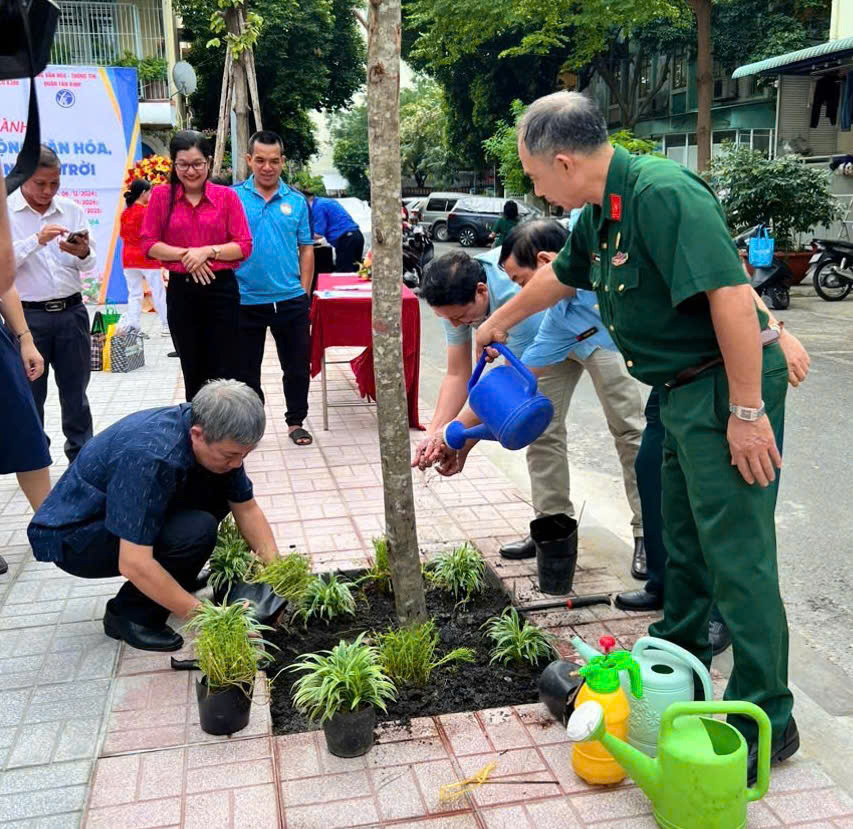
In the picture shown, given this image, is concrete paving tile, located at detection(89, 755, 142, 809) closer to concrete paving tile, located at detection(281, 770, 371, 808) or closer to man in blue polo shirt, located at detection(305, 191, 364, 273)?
concrete paving tile, located at detection(281, 770, 371, 808)

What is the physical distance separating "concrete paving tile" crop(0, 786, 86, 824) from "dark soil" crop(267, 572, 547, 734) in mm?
572

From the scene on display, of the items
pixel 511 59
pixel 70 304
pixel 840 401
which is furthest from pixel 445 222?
pixel 70 304

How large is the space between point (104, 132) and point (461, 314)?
7.81 m

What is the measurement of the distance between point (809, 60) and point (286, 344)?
13074 millimetres

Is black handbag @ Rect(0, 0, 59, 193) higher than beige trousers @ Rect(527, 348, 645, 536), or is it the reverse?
black handbag @ Rect(0, 0, 59, 193)

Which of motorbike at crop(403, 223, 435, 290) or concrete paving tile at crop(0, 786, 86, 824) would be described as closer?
concrete paving tile at crop(0, 786, 86, 824)

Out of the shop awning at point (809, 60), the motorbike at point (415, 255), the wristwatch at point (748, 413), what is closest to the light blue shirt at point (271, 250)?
the wristwatch at point (748, 413)

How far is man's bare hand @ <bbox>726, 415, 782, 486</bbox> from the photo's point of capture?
7.53 feet

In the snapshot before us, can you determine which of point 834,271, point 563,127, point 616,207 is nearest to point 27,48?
point 563,127

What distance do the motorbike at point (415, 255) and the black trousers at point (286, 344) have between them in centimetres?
858

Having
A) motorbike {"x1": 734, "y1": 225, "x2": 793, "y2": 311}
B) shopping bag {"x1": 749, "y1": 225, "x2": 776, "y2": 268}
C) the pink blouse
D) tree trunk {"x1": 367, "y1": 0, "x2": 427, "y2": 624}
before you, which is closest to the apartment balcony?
shopping bag {"x1": 749, "y1": 225, "x2": 776, "y2": 268}

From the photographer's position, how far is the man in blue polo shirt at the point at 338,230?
9461 mm

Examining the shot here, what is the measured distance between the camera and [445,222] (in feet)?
90.0

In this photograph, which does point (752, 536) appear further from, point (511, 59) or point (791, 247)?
point (511, 59)
